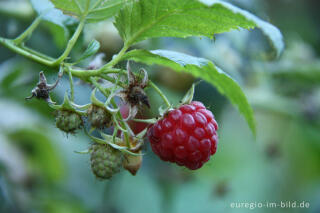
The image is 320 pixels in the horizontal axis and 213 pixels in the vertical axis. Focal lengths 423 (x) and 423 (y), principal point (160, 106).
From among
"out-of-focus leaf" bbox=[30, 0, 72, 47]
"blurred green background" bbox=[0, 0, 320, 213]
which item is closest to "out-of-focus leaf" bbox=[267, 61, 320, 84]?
"blurred green background" bbox=[0, 0, 320, 213]

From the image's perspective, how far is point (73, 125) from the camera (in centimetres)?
103

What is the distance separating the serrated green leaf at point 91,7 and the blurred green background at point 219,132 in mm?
547

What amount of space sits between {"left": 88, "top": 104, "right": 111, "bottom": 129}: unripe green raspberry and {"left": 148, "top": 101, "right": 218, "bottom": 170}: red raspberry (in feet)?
0.48

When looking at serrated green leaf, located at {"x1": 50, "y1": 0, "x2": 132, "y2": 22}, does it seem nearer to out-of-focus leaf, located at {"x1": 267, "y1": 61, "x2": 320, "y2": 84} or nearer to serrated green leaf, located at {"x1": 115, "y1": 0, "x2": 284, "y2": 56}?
serrated green leaf, located at {"x1": 115, "y1": 0, "x2": 284, "y2": 56}

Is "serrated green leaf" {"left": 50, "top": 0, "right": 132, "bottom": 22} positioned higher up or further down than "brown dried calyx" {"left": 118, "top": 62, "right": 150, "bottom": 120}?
higher up

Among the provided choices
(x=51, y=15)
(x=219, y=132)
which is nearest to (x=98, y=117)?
(x=51, y=15)

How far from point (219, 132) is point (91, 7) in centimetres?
198

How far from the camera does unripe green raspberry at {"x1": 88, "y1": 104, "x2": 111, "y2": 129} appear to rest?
3.35 feet

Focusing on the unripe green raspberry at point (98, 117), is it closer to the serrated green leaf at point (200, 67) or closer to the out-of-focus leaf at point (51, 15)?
the serrated green leaf at point (200, 67)

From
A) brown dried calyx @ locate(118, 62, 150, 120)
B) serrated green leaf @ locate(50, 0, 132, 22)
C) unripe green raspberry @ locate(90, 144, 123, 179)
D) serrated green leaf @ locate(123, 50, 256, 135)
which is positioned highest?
serrated green leaf @ locate(50, 0, 132, 22)

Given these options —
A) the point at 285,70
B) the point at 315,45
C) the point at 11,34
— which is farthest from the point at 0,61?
the point at 315,45

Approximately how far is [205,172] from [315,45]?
52.3 inches

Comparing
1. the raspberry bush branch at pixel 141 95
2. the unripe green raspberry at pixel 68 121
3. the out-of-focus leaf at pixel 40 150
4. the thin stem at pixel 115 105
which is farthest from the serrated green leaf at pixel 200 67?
the out-of-focus leaf at pixel 40 150

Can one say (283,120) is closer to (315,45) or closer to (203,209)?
(315,45)
